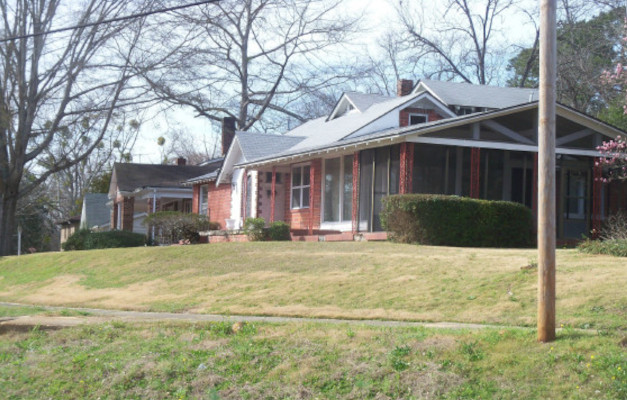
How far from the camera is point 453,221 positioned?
63.4 feet

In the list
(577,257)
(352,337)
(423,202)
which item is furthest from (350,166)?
(352,337)

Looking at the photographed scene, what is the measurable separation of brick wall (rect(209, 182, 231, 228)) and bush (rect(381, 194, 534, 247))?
47.7 feet

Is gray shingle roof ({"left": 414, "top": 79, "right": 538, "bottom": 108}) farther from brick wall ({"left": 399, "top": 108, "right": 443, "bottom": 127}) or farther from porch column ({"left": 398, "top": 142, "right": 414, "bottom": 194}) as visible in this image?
porch column ({"left": 398, "top": 142, "right": 414, "bottom": 194})

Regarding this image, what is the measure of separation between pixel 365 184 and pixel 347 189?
1.39m

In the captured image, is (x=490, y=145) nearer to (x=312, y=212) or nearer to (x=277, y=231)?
(x=312, y=212)

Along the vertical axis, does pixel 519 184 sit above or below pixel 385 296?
above

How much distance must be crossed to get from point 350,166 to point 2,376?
16656mm

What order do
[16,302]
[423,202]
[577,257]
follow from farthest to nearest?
1. [423,202]
2. [16,302]
3. [577,257]

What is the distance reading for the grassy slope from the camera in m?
11.3

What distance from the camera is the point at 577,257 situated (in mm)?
14609

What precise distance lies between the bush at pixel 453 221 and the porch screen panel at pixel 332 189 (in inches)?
219

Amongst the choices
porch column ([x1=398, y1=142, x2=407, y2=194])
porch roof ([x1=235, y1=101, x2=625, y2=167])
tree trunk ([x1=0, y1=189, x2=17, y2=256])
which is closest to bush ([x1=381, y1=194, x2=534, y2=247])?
porch column ([x1=398, y1=142, x2=407, y2=194])

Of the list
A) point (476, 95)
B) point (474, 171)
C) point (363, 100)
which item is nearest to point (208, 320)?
point (474, 171)

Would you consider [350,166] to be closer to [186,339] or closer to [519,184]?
[519,184]
